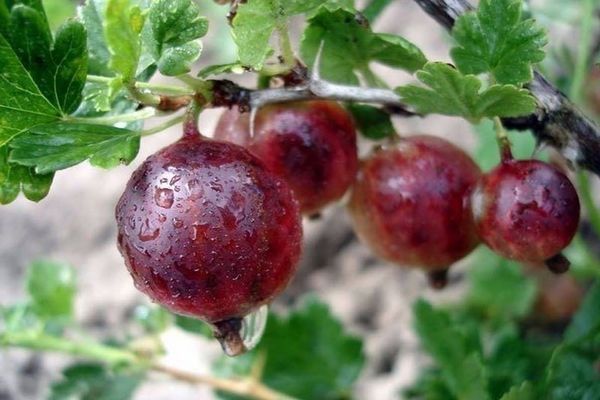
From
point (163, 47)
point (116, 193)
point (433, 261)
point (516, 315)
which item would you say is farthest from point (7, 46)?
point (116, 193)

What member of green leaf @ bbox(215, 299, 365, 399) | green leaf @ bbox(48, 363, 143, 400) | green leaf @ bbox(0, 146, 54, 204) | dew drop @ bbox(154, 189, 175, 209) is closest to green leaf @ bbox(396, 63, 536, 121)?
dew drop @ bbox(154, 189, 175, 209)

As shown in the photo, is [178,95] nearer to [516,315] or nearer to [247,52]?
[247,52]

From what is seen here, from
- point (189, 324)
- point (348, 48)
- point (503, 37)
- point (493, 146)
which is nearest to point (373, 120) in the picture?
point (348, 48)

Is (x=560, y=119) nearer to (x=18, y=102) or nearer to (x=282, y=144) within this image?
(x=282, y=144)

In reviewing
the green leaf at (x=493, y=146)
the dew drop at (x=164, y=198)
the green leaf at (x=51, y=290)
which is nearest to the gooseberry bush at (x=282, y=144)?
the dew drop at (x=164, y=198)

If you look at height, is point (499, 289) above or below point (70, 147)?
below

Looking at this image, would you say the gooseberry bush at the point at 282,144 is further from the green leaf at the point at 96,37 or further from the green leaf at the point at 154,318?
the green leaf at the point at 154,318
